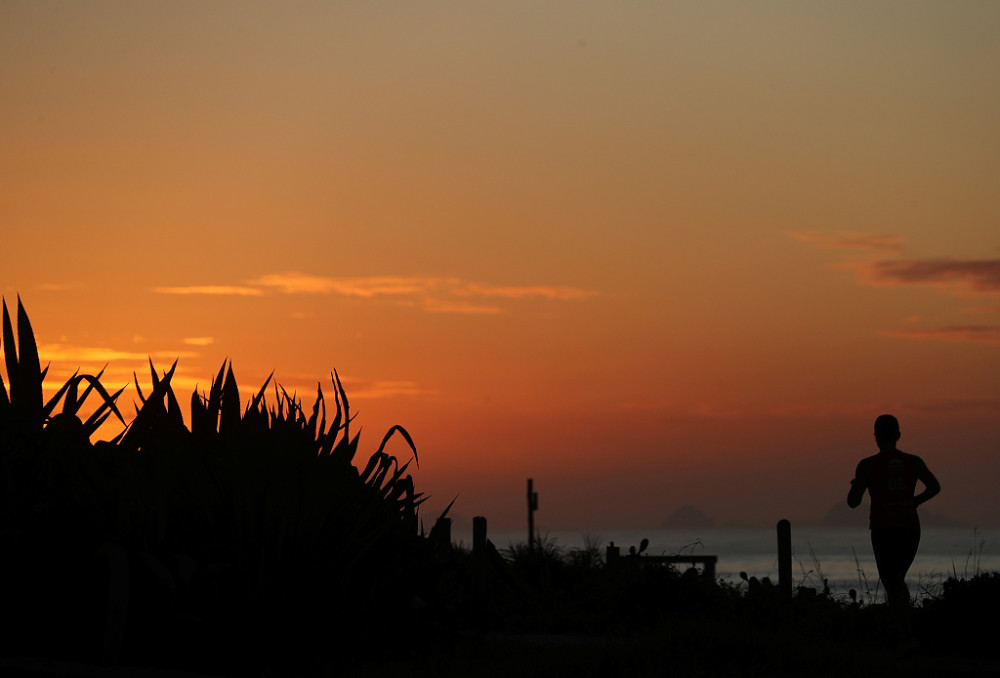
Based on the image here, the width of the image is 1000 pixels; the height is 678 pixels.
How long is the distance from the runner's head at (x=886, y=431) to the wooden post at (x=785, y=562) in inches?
90.7

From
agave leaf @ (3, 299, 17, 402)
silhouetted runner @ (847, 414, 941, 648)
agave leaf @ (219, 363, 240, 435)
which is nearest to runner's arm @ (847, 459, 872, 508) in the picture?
silhouetted runner @ (847, 414, 941, 648)

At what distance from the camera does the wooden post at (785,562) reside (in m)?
12.2

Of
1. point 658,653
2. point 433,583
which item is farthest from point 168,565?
point 658,653

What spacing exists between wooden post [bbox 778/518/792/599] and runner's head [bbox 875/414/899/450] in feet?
7.56

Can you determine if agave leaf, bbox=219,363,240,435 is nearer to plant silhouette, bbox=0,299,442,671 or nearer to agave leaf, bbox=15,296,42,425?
plant silhouette, bbox=0,299,442,671

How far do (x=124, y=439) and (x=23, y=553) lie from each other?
124 cm

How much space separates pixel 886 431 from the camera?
10.0 metres

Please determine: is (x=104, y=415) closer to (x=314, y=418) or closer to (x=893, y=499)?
(x=314, y=418)

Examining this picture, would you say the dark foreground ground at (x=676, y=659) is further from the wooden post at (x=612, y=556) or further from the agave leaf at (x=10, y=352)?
the wooden post at (x=612, y=556)

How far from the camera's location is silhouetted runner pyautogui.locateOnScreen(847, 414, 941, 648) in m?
9.80

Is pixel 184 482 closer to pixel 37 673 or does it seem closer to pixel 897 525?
pixel 37 673

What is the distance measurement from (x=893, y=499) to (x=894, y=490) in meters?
0.08

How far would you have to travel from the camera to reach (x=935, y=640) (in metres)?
10.6

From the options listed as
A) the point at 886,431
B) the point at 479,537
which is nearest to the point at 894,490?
the point at 886,431
